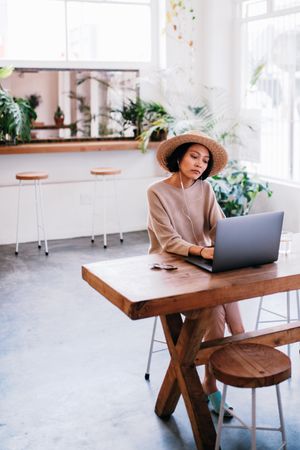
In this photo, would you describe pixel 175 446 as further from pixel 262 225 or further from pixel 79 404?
pixel 262 225

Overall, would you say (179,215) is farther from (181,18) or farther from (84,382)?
(181,18)

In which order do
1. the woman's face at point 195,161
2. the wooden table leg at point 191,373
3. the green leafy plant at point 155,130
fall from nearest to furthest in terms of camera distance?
the wooden table leg at point 191,373, the woman's face at point 195,161, the green leafy plant at point 155,130

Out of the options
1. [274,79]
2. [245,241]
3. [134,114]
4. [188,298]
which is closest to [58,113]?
[134,114]

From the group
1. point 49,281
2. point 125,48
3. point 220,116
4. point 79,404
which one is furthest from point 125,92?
point 79,404

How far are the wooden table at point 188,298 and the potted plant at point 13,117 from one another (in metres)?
3.72

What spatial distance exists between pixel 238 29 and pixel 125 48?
3.98 ft

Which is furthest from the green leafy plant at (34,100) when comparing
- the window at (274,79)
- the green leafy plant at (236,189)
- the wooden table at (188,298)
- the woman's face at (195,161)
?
the wooden table at (188,298)

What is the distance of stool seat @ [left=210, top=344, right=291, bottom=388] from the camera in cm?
230

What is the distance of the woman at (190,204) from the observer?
2.99 meters

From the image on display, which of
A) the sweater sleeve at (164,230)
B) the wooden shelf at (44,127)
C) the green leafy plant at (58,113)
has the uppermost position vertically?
the green leafy plant at (58,113)

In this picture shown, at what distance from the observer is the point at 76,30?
6801 mm

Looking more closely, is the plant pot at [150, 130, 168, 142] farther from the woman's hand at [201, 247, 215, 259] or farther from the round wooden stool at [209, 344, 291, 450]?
the round wooden stool at [209, 344, 291, 450]

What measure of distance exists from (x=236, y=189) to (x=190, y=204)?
321 cm

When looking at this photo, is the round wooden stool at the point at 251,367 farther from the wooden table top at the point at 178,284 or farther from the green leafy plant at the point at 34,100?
the green leafy plant at the point at 34,100
